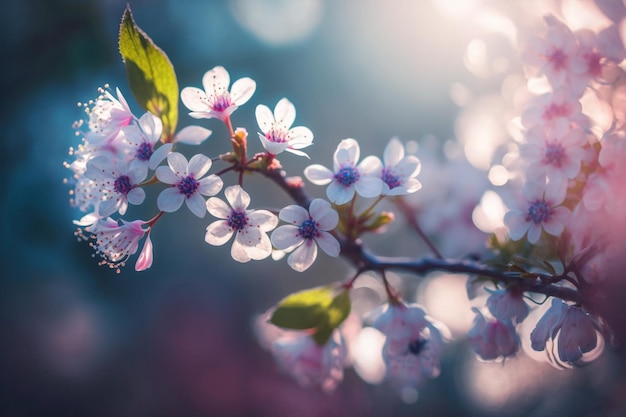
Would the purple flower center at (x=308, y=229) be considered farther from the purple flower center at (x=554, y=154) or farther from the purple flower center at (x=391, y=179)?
the purple flower center at (x=554, y=154)

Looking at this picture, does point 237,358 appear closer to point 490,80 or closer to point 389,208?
point 389,208

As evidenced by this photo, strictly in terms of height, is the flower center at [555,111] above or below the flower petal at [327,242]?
above

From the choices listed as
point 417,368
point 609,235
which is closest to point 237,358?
point 417,368

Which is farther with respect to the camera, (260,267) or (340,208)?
(260,267)

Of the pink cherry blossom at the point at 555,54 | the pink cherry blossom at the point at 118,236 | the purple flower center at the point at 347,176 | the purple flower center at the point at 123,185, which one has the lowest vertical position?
the pink cherry blossom at the point at 118,236

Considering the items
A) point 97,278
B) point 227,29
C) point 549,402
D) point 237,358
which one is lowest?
point 97,278

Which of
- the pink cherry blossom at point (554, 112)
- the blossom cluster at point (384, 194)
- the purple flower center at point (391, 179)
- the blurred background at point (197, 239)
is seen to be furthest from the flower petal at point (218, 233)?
the blurred background at point (197, 239)

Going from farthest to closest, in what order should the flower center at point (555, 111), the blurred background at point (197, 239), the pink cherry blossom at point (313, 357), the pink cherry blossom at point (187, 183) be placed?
the blurred background at point (197, 239) < the pink cherry blossom at point (313, 357) < the flower center at point (555, 111) < the pink cherry blossom at point (187, 183)
